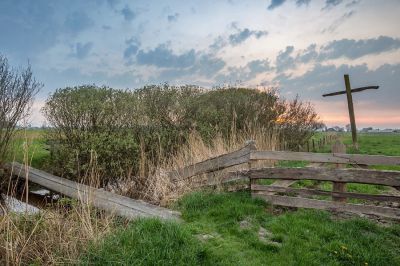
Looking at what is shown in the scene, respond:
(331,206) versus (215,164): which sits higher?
(215,164)

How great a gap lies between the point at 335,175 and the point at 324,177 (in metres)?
0.21

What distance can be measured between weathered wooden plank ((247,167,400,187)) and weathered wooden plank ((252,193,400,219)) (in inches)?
17.3

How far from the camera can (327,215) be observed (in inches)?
264

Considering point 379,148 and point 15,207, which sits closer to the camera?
point 15,207

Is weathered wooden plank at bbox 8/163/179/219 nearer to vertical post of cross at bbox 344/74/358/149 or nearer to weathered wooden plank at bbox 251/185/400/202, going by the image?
weathered wooden plank at bbox 251/185/400/202

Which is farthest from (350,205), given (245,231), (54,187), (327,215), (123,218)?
(54,187)

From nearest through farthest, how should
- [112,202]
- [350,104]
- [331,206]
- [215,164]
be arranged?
1. [331,206]
2. [112,202]
3. [215,164]
4. [350,104]

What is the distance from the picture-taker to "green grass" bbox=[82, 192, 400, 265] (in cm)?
459

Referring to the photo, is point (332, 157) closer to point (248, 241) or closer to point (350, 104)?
point (248, 241)

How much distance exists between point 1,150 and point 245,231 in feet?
27.4

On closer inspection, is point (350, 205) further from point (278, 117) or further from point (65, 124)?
point (278, 117)

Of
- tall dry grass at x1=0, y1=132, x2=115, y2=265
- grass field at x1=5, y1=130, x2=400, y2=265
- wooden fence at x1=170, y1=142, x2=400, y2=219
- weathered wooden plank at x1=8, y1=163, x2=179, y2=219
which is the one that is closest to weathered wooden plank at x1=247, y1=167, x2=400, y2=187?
wooden fence at x1=170, y1=142, x2=400, y2=219

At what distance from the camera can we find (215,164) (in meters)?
8.84

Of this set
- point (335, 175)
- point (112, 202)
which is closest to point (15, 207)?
point (112, 202)
